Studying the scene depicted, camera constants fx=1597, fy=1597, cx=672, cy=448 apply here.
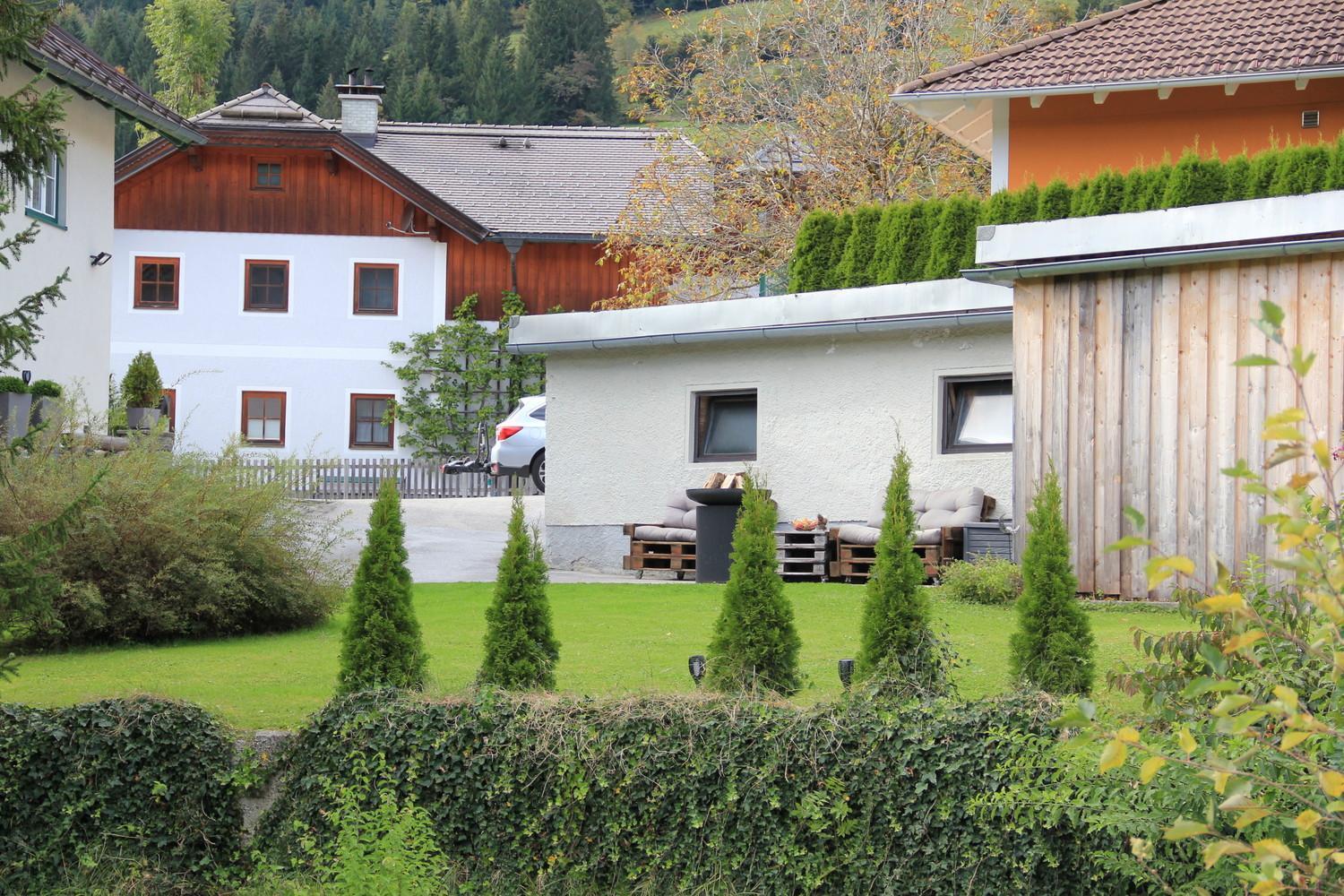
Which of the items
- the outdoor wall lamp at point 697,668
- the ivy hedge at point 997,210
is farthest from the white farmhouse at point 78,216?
the outdoor wall lamp at point 697,668

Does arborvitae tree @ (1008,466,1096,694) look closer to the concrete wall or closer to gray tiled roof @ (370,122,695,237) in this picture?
the concrete wall

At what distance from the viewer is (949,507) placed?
14.6 metres

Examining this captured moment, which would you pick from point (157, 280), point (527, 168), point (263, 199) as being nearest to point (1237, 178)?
point (263, 199)

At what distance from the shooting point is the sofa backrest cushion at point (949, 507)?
14359mm

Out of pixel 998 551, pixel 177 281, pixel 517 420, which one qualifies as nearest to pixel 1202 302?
pixel 998 551

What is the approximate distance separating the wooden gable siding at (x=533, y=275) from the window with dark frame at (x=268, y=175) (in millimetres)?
4185

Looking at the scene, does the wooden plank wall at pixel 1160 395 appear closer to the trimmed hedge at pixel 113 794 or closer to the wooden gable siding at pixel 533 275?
A: the trimmed hedge at pixel 113 794

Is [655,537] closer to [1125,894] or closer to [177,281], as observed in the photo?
[1125,894]

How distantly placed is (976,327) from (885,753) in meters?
7.81

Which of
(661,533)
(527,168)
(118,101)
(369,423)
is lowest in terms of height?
(661,533)

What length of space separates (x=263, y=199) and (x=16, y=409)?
74.7ft

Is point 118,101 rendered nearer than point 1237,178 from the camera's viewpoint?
No

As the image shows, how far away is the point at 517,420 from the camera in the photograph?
87.2ft

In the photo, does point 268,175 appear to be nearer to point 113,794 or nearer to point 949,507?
point 949,507
